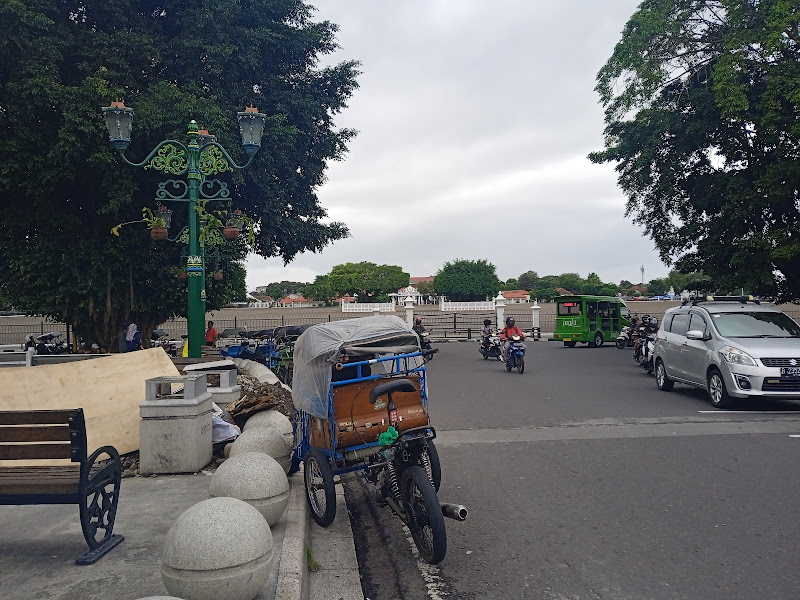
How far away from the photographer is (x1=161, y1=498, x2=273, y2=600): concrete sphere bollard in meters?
3.42

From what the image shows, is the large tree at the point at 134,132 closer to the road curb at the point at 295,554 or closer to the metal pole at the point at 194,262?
the metal pole at the point at 194,262

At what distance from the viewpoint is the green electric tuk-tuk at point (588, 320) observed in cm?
3156

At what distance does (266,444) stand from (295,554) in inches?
92.2

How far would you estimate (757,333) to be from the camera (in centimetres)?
1199

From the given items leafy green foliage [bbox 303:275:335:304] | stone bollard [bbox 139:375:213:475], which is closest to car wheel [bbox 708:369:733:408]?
stone bollard [bbox 139:375:213:475]

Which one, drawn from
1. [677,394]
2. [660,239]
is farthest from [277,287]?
[677,394]

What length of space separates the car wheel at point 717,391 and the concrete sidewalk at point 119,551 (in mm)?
8325

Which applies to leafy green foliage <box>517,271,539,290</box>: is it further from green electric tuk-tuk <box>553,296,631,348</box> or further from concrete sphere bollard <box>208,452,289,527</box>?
concrete sphere bollard <box>208,452,289,527</box>

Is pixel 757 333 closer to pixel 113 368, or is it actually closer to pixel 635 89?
pixel 113 368

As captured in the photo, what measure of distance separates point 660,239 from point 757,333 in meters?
13.3

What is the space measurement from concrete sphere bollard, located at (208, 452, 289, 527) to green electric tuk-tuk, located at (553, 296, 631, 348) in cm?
2800

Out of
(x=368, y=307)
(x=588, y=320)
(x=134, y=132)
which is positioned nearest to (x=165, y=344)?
(x=134, y=132)

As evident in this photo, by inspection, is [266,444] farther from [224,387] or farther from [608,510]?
[608,510]

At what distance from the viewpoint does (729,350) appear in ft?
37.3
